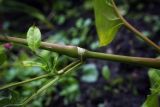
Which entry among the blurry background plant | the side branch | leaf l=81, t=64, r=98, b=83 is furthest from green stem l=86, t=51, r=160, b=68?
leaf l=81, t=64, r=98, b=83

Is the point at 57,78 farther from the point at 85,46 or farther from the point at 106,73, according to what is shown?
the point at 85,46

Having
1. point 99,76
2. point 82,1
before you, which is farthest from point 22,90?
point 82,1

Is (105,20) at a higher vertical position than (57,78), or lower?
higher

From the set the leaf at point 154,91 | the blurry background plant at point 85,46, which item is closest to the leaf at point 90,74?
the blurry background plant at point 85,46

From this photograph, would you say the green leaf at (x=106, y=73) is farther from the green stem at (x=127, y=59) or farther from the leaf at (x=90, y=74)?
the green stem at (x=127, y=59)

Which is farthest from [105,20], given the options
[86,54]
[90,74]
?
[90,74]

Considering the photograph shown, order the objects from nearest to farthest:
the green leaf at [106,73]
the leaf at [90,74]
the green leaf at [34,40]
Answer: the green leaf at [34,40] < the green leaf at [106,73] < the leaf at [90,74]
